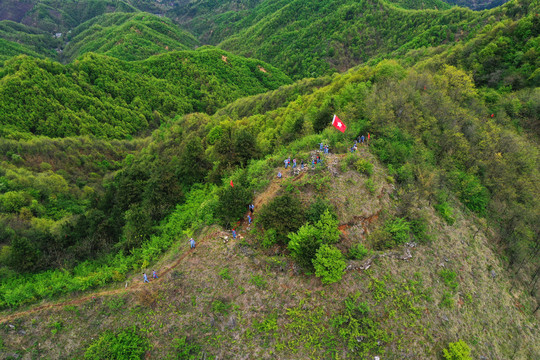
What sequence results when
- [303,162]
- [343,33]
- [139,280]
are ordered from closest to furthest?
[139,280]
[303,162]
[343,33]

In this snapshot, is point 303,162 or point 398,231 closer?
point 398,231

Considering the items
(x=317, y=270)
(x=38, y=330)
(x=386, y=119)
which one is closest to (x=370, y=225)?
(x=317, y=270)

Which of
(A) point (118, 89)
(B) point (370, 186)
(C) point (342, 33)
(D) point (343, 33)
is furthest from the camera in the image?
(C) point (342, 33)

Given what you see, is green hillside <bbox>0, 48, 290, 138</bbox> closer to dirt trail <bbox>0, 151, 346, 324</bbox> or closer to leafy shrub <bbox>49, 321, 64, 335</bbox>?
dirt trail <bbox>0, 151, 346, 324</bbox>

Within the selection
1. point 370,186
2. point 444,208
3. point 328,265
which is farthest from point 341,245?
point 444,208

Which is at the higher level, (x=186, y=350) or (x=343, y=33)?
(x=343, y=33)

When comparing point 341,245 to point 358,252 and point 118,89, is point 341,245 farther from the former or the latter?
point 118,89

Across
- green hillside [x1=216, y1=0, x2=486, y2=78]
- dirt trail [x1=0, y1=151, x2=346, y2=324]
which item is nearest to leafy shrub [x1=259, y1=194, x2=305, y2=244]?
dirt trail [x1=0, y1=151, x2=346, y2=324]

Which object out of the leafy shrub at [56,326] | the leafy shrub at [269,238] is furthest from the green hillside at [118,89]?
the leafy shrub at [269,238]
